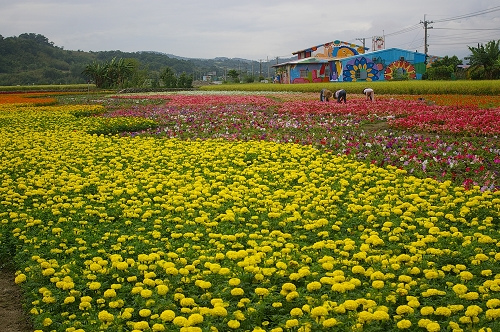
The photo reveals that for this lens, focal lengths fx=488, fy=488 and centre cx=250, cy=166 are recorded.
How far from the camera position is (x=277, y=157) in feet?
33.8

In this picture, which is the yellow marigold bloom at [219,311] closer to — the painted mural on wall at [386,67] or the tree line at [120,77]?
the painted mural on wall at [386,67]

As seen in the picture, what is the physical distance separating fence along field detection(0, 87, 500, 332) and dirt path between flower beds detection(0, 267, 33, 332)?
15 centimetres

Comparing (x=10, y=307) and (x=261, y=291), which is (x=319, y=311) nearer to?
(x=261, y=291)

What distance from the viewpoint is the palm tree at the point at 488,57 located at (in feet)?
137

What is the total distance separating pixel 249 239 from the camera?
229 inches

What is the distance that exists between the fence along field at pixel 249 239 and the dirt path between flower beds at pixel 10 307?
15 cm

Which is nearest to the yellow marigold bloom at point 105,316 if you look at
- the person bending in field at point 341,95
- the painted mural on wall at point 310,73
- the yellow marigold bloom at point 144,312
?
the yellow marigold bloom at point 144,312

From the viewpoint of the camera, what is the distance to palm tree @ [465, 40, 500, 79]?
41.7 metres

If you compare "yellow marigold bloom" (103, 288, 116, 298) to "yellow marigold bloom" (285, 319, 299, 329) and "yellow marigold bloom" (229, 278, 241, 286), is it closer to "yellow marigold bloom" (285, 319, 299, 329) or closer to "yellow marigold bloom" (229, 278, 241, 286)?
"yellow marigold bloom" (229, 278, 241, 286)

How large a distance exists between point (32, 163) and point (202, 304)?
22.9ft

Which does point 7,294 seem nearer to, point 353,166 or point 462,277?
point 462,277

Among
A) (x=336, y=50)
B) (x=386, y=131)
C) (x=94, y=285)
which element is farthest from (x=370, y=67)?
(x=94, y=285)

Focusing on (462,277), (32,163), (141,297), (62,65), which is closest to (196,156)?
(32,163)

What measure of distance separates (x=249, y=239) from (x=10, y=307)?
2618 mm
